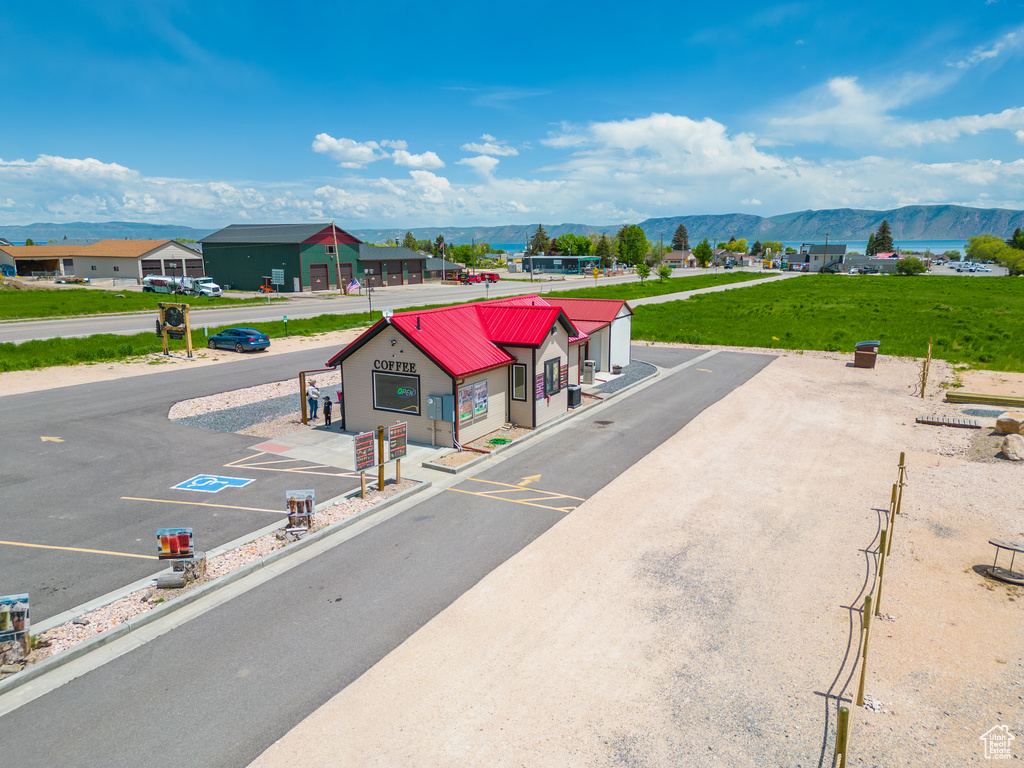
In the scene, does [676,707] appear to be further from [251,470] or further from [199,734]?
[251,470]

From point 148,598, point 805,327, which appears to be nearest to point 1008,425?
point 148,598

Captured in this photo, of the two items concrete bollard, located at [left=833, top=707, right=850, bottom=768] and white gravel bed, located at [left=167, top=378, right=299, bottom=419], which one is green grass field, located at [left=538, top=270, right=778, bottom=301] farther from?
concrete bollard, located at [left=833, top=707, right=850, bottom=768]

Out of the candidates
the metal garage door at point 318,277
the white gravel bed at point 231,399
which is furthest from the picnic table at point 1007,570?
the metal garage door at point 318,277

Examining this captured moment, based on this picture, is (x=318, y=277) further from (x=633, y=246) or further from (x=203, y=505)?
(x=633, y=246)

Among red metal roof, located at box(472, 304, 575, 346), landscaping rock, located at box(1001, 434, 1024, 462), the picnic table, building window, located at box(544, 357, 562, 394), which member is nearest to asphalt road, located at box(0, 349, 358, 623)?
red metal roof, located at box(472, 304, 575, 346)

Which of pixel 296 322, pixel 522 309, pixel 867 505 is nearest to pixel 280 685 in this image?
pixel 867 505
